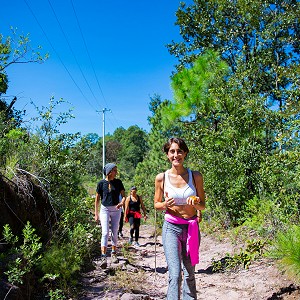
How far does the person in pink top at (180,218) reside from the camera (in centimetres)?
309

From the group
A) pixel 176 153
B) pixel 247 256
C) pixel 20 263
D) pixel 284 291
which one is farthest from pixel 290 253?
pixel 20 263

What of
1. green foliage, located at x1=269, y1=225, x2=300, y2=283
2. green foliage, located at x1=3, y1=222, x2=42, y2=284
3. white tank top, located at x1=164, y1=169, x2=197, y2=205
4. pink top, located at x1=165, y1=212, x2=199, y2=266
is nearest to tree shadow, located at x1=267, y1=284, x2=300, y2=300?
green foliage, located at x1=269, y1=225, x2=300, y2=283

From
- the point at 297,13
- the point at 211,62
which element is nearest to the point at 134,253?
the point at 211,62

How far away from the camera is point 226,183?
8250 mm

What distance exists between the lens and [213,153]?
8.31 m

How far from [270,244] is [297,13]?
11085 mm

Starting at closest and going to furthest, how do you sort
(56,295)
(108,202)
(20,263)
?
(20,263), (56,295), (108,202)

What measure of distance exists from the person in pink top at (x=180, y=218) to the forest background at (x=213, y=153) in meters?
1.66

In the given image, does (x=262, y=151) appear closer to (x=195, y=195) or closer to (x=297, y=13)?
(x=195, y=195)

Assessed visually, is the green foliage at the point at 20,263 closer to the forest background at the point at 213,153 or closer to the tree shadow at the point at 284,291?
the forest background at the point at 213,153

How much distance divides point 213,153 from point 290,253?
14.0 ft

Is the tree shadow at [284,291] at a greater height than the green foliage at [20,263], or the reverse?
the green foliage at [20,263]

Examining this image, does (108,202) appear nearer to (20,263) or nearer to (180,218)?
(20,263)

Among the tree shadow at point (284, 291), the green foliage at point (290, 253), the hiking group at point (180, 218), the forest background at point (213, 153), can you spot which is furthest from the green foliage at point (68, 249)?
the green foliage at point (290, 253)
